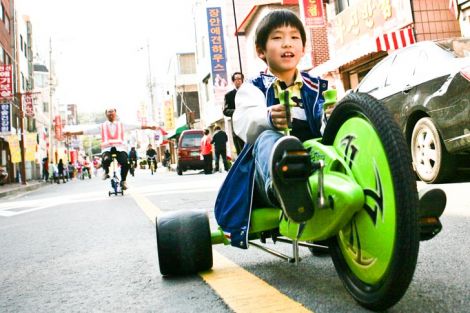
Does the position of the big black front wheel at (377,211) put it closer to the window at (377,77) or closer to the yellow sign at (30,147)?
the window at (377,77)

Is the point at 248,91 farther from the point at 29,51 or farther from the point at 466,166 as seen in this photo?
the point at 29,51

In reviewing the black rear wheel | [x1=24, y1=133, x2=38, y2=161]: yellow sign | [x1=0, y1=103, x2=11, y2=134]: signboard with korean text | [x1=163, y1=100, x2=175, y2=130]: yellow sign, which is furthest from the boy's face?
[x1=163, y1=100, x2=175, y2=130]: yellow sign

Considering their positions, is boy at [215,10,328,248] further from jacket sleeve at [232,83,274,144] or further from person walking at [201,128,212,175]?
person walking at [201,128,212,175]

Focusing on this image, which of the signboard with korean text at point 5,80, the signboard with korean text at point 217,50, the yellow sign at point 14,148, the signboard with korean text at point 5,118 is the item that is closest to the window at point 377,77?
the yellow sign at point 14,148

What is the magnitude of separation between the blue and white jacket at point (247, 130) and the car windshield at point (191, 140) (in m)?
16.6

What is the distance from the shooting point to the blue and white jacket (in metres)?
2.05

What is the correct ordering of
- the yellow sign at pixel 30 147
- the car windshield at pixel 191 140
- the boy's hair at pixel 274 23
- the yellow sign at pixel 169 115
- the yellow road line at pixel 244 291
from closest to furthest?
the yellow road line at pixel 244 291 → the boy's hair at pixel 274 23 → the car windshield at pixel 191 140 → the yellow sign at pixel 30 147 → the yellow sign at pixel 169 115

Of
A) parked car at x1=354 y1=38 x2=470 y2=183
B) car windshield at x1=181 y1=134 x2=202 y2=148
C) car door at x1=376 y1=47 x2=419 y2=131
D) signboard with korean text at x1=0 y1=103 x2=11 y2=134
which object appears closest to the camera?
parked car at x1=354 y1=38 x2=470 y2=183

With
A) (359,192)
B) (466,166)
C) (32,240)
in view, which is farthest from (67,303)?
(466,166)

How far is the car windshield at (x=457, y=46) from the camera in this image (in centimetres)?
495

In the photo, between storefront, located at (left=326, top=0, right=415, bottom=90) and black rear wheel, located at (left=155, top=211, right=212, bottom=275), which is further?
storefront, located at (left=326, top=0, right=415, bottom=90)

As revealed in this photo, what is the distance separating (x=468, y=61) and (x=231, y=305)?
375cm

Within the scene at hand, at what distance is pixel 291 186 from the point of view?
153 centimetres

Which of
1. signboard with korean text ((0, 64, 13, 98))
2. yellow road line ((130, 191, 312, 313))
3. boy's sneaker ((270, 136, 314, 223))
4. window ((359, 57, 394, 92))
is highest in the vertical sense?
signboard with korean text ((0, 64, 13, 98))
